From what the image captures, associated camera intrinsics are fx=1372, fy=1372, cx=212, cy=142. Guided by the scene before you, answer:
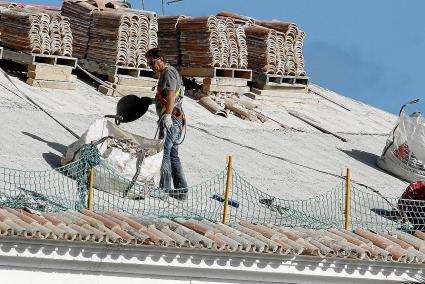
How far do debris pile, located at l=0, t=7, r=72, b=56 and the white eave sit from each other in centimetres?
1028

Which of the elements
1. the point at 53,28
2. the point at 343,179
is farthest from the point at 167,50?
the point at 343,179

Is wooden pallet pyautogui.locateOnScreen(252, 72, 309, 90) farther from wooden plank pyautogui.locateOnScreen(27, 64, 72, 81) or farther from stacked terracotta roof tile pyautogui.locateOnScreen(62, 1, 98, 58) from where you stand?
wooden plank pyautogui.locateOnScreen(27, 64, 72, 81)

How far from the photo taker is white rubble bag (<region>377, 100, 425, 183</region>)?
25547 mm

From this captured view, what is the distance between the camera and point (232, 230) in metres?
16.4

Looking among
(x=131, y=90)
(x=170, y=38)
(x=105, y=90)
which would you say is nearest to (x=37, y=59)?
(x=105, y=90)

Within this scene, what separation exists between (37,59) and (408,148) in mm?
7123

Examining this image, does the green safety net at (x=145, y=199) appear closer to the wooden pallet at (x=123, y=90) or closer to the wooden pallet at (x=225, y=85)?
the wooden pallet at (x=123, y=90)

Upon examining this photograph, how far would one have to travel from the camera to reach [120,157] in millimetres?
19578

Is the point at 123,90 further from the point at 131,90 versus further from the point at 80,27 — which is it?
the point at 80,27

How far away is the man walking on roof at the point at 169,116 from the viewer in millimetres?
19453

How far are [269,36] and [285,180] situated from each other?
19.3ft

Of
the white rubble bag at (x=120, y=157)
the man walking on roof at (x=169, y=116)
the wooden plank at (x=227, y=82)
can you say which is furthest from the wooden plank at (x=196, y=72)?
the man walking on roof at (x=169, y=116)

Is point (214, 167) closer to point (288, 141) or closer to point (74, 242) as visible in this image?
point (288, 141)

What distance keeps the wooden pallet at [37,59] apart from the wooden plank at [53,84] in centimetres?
33
